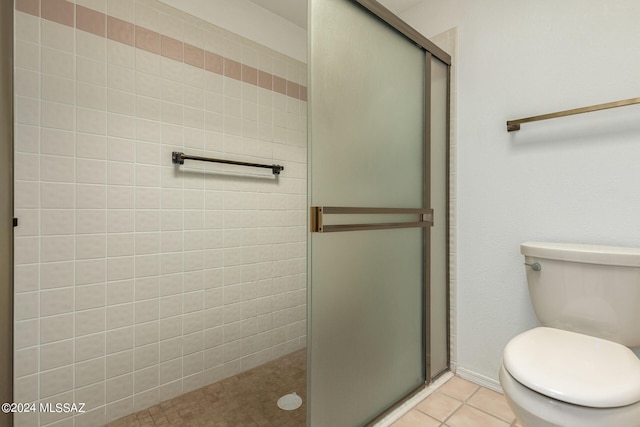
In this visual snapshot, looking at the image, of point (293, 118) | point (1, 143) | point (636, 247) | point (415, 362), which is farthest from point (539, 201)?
point (1, 143)

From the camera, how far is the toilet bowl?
0.80 meters

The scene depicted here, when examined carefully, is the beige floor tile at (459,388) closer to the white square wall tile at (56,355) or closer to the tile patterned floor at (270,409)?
the tile patterned floor at (270,409)

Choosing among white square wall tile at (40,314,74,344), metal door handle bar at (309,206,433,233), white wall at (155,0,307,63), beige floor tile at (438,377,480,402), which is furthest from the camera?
white wall at (155,0,307,63)

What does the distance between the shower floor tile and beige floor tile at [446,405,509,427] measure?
0.69 meters

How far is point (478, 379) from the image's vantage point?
1.69m

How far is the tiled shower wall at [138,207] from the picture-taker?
1.31 meters

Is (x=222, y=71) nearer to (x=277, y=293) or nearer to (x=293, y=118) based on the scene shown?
(x=293, y=118)

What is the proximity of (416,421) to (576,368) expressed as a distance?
29.6 inches

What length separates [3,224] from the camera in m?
0.99

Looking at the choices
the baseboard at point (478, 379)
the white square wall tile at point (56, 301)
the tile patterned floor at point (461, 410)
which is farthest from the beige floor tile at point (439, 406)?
the white square wall tile at point (56, 301)

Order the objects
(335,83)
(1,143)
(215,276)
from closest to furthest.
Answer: (1,143) → (335,83) → (215,276)

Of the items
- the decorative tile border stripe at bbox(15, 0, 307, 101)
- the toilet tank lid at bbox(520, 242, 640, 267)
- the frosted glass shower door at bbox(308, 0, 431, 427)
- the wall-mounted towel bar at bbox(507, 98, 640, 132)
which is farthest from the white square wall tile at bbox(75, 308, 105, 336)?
the wall-mounted towel bar at bbox(507, 98, 640, 132)

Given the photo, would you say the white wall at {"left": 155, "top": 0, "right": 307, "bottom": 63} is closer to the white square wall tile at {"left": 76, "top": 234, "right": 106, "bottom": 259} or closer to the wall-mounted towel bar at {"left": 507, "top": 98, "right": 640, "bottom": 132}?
the white square wall tile at {"left": 76, "top": 234, "right": 106, "bottom": 259}

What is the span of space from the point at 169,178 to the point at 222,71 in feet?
2.37
